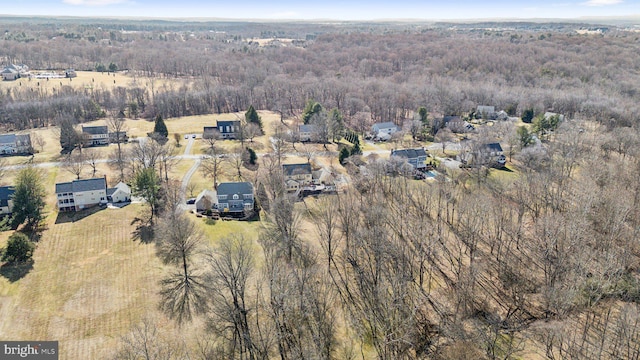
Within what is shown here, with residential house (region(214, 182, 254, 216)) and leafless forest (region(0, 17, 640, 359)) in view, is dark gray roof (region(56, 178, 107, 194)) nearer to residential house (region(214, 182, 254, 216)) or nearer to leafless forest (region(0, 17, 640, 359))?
residential house (region(214, 182, 254, 216))

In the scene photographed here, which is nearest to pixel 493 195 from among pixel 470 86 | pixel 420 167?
pixel 420 167

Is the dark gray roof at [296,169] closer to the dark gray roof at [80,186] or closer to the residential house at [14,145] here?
the dark gray roof at [80,186]

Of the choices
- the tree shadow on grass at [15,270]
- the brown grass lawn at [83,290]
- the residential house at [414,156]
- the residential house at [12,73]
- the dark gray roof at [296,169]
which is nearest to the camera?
the brown grass lawn at [83,290]

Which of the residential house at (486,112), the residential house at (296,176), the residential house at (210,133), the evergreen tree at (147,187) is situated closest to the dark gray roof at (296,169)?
the residential house at (296,176)

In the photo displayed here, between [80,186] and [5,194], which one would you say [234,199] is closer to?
[80,186]

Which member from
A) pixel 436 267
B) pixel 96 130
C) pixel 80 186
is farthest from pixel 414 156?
pixel 96 130

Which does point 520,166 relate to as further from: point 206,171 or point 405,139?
point 206,171
